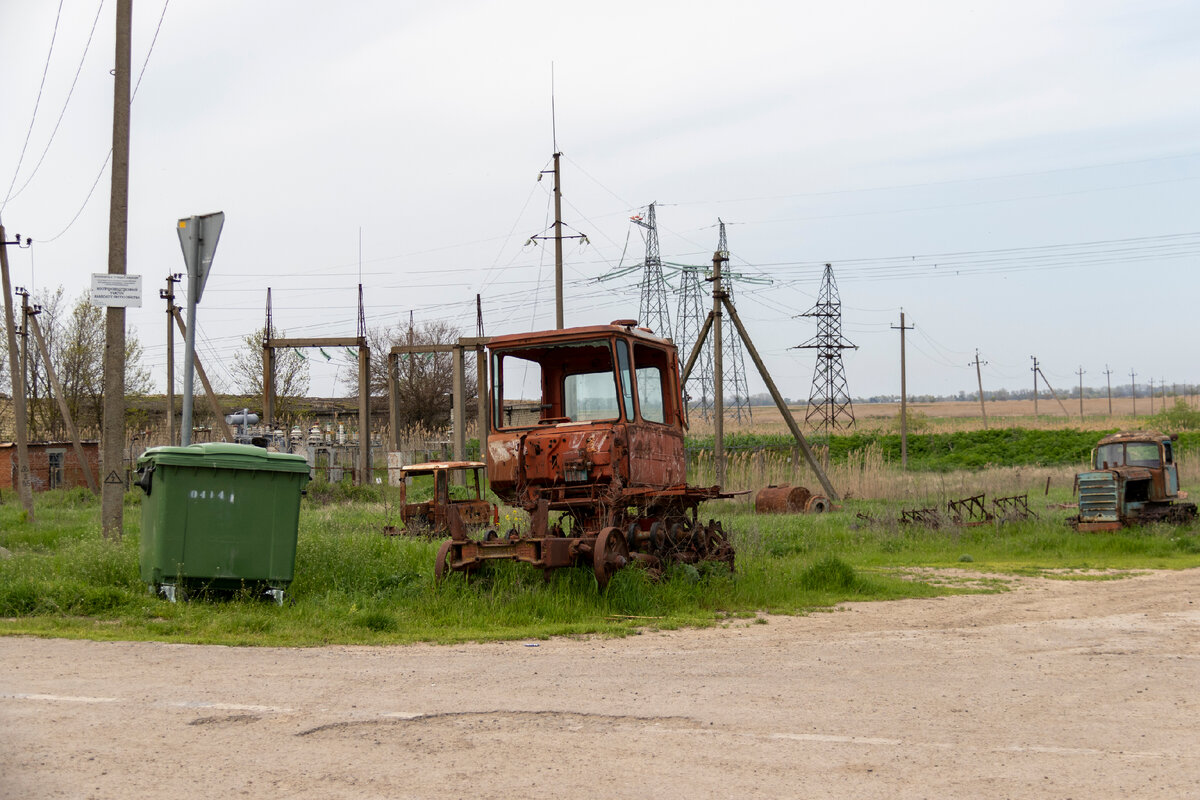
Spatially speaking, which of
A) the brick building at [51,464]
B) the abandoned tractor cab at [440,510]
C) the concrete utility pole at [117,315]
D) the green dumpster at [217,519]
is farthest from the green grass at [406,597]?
the brick building at [51,464]

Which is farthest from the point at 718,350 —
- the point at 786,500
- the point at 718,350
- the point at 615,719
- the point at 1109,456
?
the point at 615,719

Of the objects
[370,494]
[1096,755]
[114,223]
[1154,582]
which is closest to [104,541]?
[114,223]

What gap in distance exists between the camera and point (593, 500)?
10.8 meters

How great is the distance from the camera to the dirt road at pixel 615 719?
4781mm

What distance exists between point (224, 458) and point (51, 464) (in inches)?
1320

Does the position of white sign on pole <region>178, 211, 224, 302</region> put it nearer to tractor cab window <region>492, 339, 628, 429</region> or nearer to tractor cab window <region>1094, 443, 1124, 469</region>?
tractor cab window <region>492, 339, 628, 429</region>

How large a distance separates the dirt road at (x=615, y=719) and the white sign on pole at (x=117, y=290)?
4873 mm

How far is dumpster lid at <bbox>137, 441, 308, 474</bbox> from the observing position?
981 cm

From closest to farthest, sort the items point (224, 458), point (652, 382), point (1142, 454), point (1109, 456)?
point (224, 458)
point (652, 382)
point (1142, 454)
point (1109, 456)

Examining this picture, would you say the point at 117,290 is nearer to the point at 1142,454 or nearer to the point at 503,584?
the point at 503,584

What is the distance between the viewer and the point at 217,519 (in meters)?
9.85

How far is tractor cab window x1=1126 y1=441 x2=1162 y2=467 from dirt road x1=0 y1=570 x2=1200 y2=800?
13.4m

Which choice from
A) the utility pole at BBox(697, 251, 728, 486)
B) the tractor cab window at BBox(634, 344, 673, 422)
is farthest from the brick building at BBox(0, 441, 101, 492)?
the tractor cab window at BBox(634, 344, 673, 422)

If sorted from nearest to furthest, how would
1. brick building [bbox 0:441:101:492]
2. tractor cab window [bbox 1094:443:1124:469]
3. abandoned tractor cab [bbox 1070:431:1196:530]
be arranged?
abandoned tractor cab [bbox 1070:431:1196:530] → tractor cab window [bbox 1094:443:1124:469] → brick building [bbox 0:441:101:492]
